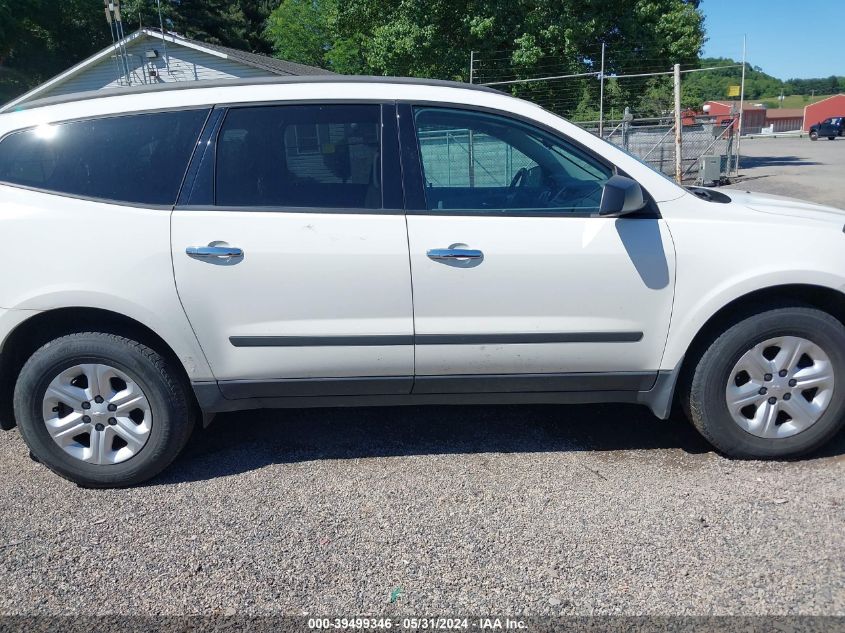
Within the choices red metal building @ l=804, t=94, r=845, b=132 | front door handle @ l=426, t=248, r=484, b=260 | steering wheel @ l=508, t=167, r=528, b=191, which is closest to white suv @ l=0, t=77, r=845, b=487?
front door handle @ l=426, t=248, r=484, b=260

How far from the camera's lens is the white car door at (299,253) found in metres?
3.12

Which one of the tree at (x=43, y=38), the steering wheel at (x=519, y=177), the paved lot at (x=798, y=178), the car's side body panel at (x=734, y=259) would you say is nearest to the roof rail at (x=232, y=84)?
the steering wheel at (x=519, y=177)

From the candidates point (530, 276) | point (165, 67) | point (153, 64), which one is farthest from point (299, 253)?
point (153, 64)

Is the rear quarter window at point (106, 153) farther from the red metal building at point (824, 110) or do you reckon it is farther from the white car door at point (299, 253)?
the red metal building at point (824, 110)

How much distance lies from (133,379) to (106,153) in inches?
43.0

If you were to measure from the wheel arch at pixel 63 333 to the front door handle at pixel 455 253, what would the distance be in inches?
52.1

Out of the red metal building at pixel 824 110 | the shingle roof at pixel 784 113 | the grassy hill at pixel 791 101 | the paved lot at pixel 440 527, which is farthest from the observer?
the grassy hill at pixel 791 101

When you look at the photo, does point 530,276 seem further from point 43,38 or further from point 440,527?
point 43,38

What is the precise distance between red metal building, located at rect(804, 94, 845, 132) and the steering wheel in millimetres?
89085

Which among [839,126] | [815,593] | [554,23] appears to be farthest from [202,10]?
[815,593]

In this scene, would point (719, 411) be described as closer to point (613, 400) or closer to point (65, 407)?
point (613, 400)

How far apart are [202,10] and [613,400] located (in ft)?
154

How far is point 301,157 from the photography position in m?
3.27

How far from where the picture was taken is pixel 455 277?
3.13 metres
